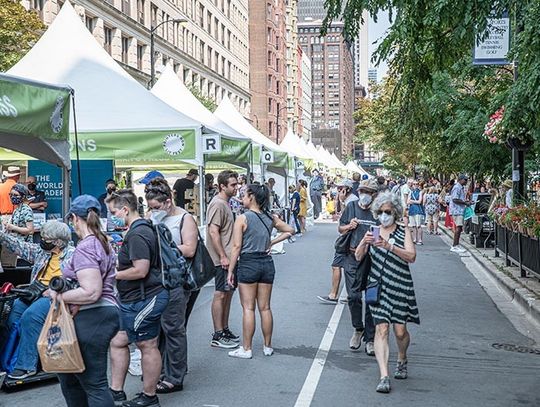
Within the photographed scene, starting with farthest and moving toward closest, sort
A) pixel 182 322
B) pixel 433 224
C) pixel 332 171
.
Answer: pixel 332 171 < pixel 433 224 < pixel 182 322

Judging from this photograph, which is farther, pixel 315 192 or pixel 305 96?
pixel 305 96

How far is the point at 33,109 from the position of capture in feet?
24.2

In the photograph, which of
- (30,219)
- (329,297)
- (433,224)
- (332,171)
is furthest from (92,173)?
(332,171)

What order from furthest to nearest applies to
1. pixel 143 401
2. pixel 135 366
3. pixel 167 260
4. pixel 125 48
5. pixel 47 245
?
pixel 125 48, pixel 135 366, pixel 47 245, pixel 143 401, pixel 167 260

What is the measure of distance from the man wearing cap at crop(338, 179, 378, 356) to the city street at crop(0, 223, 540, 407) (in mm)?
214

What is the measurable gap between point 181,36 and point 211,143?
4758 cm

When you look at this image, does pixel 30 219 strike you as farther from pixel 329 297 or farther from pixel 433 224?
pixel 433 224

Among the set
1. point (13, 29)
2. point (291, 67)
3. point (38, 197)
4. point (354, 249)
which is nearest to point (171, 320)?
point (354, 249)

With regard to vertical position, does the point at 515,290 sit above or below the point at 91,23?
below

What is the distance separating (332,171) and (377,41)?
4174 centimetres

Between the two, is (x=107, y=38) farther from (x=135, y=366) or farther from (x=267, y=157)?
(x=135, y=366)

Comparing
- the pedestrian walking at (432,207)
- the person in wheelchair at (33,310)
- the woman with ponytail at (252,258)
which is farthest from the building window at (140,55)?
the person in wheelchair at (33,310)

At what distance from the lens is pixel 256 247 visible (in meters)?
7.70

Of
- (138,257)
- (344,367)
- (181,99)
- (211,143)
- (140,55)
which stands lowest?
(344,367)
